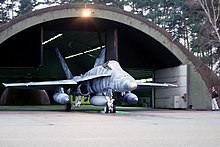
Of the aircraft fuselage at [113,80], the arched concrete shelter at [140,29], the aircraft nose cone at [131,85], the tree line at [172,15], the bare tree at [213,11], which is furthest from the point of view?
the tree line at [172,15]

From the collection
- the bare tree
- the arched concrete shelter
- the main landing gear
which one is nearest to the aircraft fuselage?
the main landing gear

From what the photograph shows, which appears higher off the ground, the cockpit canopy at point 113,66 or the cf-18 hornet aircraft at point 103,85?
the cockpit canopy at point 113,66

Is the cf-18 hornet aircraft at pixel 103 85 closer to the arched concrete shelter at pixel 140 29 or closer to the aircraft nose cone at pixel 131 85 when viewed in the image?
the aircraft nose cone at pixel 131 85

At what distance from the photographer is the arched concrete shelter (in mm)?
25641

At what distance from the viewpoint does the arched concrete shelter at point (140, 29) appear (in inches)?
1009

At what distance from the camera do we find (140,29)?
2762cm

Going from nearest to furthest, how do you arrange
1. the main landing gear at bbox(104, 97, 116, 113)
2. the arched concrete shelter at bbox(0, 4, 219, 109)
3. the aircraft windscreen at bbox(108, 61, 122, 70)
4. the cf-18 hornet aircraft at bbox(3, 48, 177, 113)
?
1. the cf-18 hornet aircraft at bbox(3, 48, 177, 113)
2. the main landing gear at bbox(104, 97, 116, 113)
3. the aircraft windscreen at bbox(108, 61, 122, 70)
4. the arched concrete shelter at bbox(0, 4, 219, 109)

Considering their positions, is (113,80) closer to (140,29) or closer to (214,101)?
(140,29)

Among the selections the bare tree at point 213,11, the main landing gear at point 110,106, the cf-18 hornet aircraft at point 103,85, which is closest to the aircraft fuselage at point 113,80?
the cf-18 hornet aircraft at point 103,85

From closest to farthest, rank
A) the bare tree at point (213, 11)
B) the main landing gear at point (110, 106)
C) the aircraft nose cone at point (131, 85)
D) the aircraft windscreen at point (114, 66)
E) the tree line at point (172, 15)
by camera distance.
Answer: the aircraft nose cone at point (131, 85), the main landing gear at point (110, 106), the aircraft windscreen at point (114, 66), the bare tree at point (213, 11), the tree line at point (172, 15)

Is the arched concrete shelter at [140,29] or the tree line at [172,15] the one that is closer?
the arched concrete shelter at [140,29]

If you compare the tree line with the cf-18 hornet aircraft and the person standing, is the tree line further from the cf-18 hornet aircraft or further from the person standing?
the cf-18 hornet aircraft

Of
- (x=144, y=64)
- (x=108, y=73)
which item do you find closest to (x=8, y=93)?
(x=144, y=64)

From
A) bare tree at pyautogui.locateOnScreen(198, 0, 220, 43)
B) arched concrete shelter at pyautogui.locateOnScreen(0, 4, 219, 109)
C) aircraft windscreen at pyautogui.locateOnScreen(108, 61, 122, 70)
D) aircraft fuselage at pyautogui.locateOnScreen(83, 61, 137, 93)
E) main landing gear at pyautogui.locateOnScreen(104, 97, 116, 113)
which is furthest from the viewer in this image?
bare tree at pyautogui.locateOnScreen(198, 0, 220, 43)
